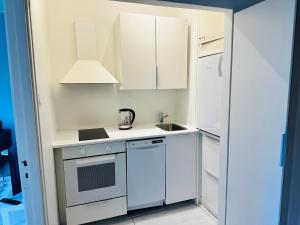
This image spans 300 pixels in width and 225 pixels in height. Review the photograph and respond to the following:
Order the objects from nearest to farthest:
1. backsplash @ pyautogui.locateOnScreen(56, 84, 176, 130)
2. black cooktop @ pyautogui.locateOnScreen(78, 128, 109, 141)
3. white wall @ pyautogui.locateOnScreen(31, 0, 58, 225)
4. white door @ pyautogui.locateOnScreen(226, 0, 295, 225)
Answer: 1. white door @ pyautogui.locateOnScreen(226, 0, 295, 225)
2. white wall @ pyautogui.locateOnScreen(31, 0, 58, 225)
3. black cooktop @ pyautogui.locateOnScreen(78, 128, 109, 141)
4. backsplash @ pyautogui.locateOnScreen(56, 84, 176, 130)

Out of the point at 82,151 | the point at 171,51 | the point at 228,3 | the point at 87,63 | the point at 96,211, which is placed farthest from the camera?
the point at 171,51

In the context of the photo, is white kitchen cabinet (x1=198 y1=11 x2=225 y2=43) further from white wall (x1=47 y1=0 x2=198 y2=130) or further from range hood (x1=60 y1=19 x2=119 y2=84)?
range hood (x1=60 y1=19 x2=119 y2=84)

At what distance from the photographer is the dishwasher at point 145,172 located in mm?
2130

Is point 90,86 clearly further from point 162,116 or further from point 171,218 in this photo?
point 171,218

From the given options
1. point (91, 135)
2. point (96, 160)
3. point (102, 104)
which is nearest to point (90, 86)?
point (102, 104)

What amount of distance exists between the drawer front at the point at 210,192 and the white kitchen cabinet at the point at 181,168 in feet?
0.40

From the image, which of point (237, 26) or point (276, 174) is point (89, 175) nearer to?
point (276, 174)

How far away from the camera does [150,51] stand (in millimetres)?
2377

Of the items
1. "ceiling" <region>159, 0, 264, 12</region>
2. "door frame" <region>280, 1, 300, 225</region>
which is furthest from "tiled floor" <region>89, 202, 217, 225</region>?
"ceiling" <region>159, 0, 264, 12</region>

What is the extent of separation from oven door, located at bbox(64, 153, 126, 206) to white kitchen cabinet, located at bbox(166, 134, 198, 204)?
1.76 feet

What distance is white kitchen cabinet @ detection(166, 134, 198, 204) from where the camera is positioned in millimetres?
2279

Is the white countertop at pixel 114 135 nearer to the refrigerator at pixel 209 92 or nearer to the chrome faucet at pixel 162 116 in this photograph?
the refrigerator at pixel 209 92

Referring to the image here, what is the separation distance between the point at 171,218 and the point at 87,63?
78.9 inches

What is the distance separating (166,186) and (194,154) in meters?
0.50
